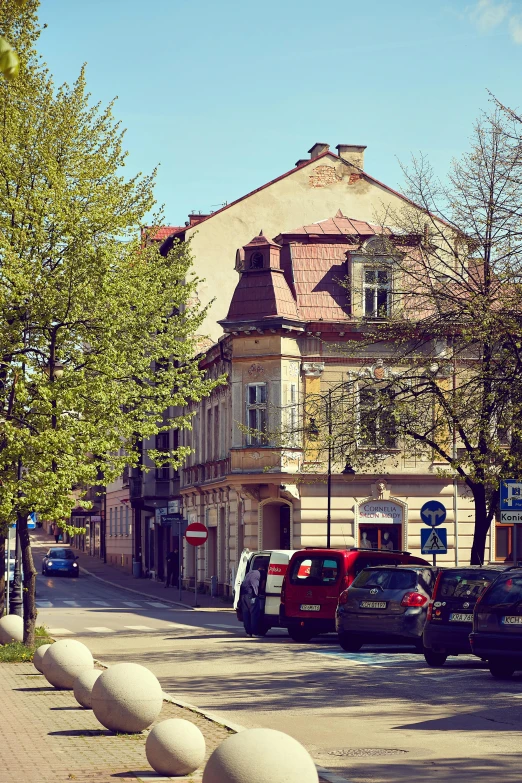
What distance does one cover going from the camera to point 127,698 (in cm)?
1148

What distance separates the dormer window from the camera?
133 ft

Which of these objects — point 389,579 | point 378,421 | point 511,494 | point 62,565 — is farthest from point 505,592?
point 62,565

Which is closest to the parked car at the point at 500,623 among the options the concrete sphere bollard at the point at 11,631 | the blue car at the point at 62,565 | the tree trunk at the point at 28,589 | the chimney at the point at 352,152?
the tree trunk at the point at 28,589

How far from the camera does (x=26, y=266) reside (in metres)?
20.4

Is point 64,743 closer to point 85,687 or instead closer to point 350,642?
point 85,687

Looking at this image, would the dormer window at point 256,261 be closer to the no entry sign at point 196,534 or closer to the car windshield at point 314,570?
the no entry sign at point 196,534

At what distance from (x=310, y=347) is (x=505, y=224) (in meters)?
19.1

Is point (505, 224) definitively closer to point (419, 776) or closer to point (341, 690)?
point (341, 690)

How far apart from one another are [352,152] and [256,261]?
40.4 feet

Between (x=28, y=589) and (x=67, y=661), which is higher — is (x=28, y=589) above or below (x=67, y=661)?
above

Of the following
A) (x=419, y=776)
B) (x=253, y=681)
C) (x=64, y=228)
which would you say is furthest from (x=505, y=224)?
(x=419, y=776)

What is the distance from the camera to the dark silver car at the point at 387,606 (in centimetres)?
2092

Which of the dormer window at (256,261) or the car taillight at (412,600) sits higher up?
the dormer window at (256,261)

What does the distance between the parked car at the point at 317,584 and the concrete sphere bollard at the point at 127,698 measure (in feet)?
42.3
